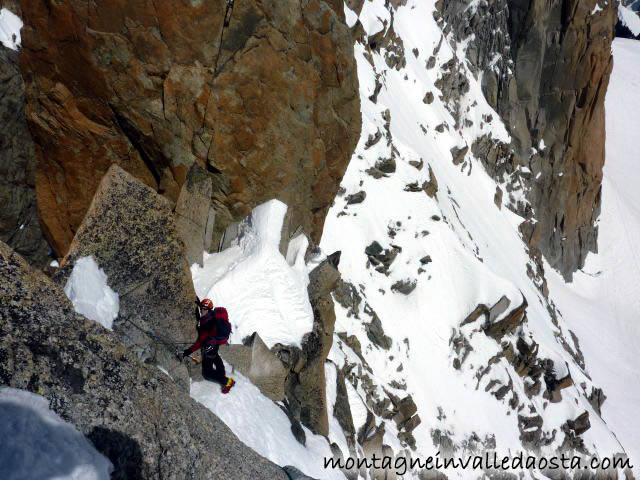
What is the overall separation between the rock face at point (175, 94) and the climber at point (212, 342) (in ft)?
10.0

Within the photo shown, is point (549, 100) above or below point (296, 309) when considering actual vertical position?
above

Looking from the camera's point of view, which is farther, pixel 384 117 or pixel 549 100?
pixel 549 100

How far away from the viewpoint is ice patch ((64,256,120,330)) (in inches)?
199

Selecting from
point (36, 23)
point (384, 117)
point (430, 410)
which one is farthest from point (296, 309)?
point (384, 117)

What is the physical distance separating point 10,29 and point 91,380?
22.9ft

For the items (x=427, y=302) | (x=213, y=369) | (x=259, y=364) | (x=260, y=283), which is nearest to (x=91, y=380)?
(x=213, y=369)

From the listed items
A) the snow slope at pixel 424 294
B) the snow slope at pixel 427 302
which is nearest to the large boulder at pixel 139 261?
the snow slope at pixel 424 294

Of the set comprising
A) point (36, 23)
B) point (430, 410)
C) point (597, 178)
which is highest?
point (597, 178)

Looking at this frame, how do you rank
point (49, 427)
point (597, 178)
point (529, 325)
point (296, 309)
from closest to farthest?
1. point (49, 427)
2. point (296, 309)
3. point (529, 325)
4. point (597, 178)

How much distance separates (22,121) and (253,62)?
3.84 m

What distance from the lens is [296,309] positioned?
9484mm

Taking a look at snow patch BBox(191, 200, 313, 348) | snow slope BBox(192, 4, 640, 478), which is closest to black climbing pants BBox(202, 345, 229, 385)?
snow slope BBox(192, 4, 640, 478)

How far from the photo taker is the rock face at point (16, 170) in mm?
8047

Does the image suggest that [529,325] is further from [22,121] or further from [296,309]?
[22,121]
